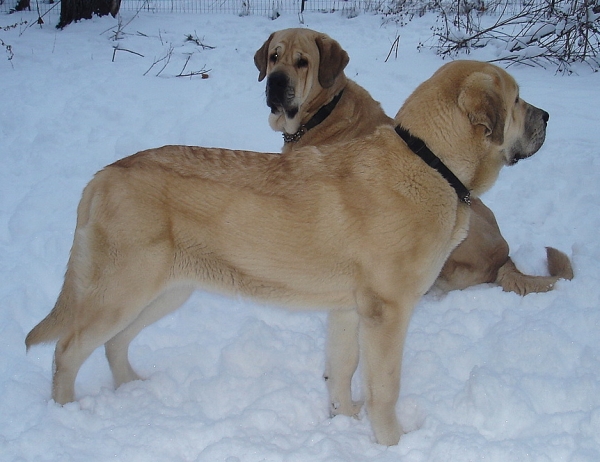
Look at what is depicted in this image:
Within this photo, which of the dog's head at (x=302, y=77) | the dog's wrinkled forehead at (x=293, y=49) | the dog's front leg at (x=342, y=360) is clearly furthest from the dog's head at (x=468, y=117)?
the dog's wrinkled forehead at (x=293, y=49)

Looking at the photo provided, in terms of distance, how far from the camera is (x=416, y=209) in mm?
3275

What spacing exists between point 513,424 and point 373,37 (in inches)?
380

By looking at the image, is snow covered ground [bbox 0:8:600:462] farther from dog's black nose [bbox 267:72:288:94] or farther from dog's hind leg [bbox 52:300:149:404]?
dog's black nose [bbox 267:72:288:94]

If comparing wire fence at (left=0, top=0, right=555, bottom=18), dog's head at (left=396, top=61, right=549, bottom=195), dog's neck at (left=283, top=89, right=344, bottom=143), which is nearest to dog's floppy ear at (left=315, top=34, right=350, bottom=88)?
dog's neck at (left=283, top=89, right=344, bottom=143)

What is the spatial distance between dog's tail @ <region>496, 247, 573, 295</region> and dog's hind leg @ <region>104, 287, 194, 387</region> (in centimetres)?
255

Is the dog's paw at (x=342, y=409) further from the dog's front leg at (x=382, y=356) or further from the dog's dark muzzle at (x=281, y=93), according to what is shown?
the dog's dark muzzle at (x=281, y=93)

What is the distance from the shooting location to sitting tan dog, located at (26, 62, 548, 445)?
10.8ft

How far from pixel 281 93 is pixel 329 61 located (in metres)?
0.49

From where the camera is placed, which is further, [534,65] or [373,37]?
[373,37]

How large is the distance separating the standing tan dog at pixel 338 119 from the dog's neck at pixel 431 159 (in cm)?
137

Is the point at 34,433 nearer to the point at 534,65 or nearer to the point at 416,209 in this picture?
the point at 416,209

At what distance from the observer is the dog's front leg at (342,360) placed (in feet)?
12.6

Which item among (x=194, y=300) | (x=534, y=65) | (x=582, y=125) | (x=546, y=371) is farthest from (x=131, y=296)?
(x=534, y=65)

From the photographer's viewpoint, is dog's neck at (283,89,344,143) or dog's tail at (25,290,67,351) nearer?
dog's tail at (25,290,67,351)
